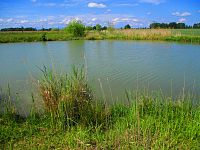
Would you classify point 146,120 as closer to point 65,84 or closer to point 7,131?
point 65,84

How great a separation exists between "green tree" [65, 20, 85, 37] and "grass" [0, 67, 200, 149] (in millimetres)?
34388

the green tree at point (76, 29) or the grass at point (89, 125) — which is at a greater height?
the green tree at point (76, 29)

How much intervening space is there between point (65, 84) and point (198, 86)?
4.53 meters

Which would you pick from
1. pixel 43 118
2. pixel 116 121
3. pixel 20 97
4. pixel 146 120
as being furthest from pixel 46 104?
pixel 20 97

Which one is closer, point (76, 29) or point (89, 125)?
point (89, 125)

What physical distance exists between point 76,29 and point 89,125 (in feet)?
116

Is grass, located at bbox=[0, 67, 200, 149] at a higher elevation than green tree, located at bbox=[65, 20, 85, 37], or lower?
lower

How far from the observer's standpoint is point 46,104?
4.75 meters

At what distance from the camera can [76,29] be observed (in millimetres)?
38875

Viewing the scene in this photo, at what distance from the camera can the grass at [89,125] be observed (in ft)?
12.5

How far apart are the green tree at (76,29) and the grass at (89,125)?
113 feet

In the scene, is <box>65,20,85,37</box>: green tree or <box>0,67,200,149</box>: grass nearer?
<box>0,67,200,149</box>: grass

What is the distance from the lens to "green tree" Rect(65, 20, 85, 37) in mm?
38812

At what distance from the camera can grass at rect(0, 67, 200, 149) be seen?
3.82 meters
